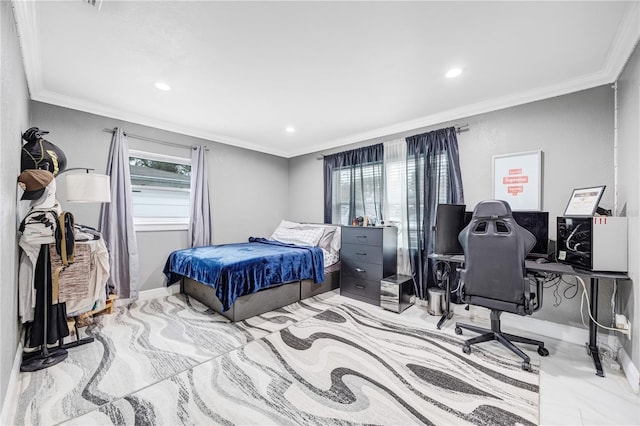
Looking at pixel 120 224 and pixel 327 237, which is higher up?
pixel 120 224

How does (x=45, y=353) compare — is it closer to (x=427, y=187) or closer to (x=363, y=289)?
(x=363, y=289)

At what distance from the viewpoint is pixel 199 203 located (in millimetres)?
4047

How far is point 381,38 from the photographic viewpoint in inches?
77.7

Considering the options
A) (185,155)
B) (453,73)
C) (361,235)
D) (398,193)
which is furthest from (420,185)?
(185,155)

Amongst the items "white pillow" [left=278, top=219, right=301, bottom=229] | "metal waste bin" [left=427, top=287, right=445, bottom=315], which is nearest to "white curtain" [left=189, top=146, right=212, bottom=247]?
"white pillow" [left=278, top=219, right=301, bottom=229]

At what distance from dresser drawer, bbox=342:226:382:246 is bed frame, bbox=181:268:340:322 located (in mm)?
598

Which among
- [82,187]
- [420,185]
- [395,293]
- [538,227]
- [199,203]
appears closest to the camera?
[82,187]

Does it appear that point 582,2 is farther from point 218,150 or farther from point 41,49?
point 218,150

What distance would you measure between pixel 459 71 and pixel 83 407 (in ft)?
12.3

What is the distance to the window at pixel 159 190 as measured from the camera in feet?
12.1

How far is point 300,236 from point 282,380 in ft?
8.11

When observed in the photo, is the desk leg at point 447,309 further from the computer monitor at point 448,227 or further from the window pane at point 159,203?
the window pane at point 159,203

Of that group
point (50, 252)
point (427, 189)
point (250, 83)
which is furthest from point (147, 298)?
point (427, 189)

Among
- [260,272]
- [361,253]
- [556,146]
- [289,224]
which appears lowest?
[260,272]
